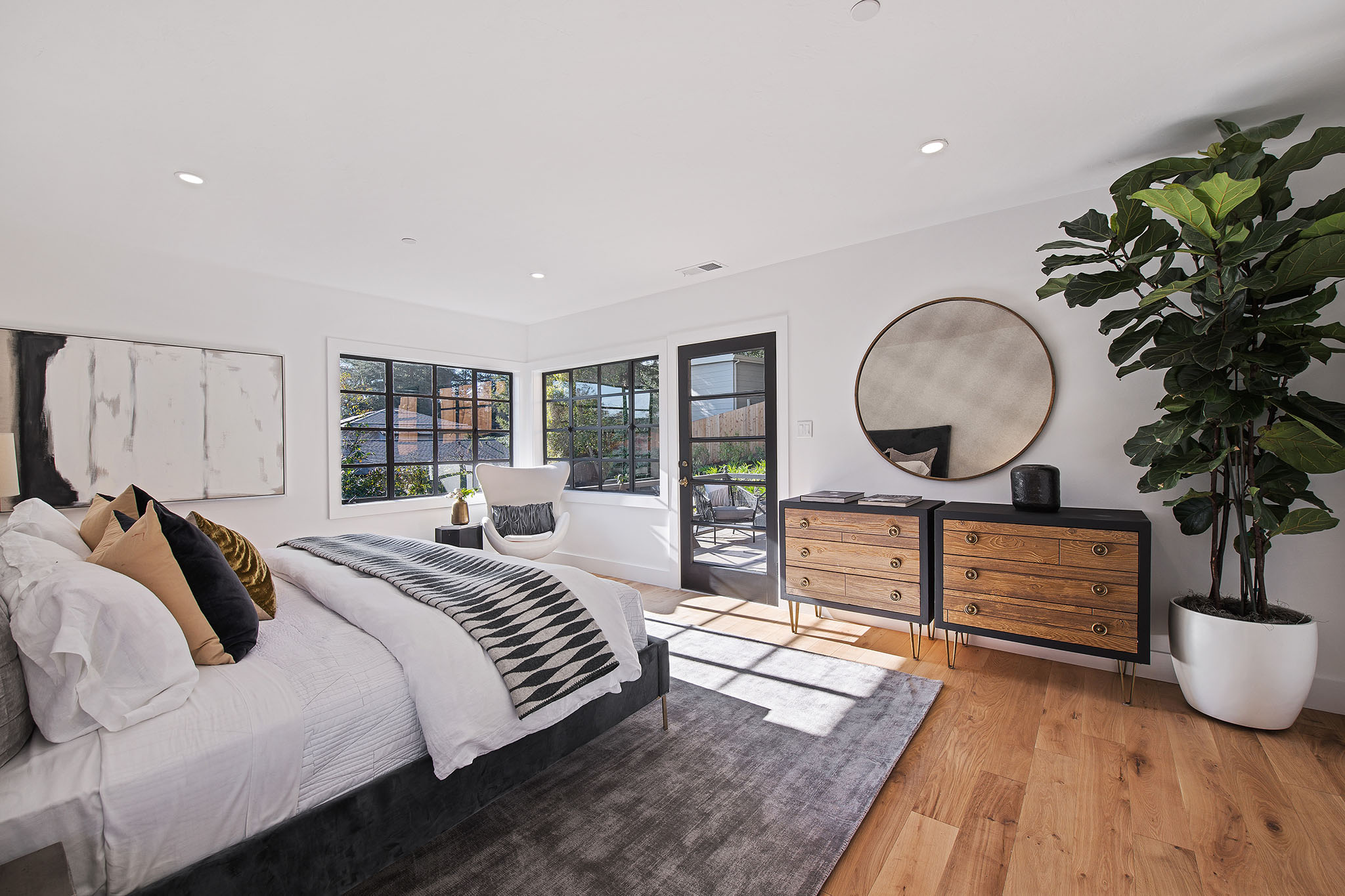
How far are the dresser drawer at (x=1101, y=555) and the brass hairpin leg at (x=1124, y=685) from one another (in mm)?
428

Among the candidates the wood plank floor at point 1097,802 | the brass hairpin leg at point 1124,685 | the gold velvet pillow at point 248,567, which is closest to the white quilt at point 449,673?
the gold velvet pillow at point 248,567

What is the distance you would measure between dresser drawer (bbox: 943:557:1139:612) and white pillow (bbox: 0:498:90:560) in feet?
11.2

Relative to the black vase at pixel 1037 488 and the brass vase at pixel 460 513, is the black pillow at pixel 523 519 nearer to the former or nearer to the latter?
the brass vase at pixel 460 513

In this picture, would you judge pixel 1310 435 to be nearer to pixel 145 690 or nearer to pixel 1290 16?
pixel 1290 16

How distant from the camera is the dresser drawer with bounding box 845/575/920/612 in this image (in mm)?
2994

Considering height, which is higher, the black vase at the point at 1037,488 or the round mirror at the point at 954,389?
the round mirror at the point at 954,389

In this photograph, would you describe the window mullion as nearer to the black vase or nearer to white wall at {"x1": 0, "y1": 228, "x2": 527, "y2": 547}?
white wall at {"x1": 0, "y1": 228, "x2": 527, "y2": 547}

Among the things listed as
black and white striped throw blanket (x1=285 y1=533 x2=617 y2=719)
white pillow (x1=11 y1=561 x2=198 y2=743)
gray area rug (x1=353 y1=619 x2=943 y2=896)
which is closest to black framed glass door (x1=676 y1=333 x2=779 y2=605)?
gray area rug (x1=353 y1=619 x2=943 y2=896)

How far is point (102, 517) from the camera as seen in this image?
194cm

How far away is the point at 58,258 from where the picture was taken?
3186 millimetres

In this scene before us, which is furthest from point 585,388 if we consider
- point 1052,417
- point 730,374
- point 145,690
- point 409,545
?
point 145,690

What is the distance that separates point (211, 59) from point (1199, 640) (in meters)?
4.14

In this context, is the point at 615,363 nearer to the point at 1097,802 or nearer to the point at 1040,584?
the point at 1040,584

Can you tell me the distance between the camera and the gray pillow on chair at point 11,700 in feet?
3.55
